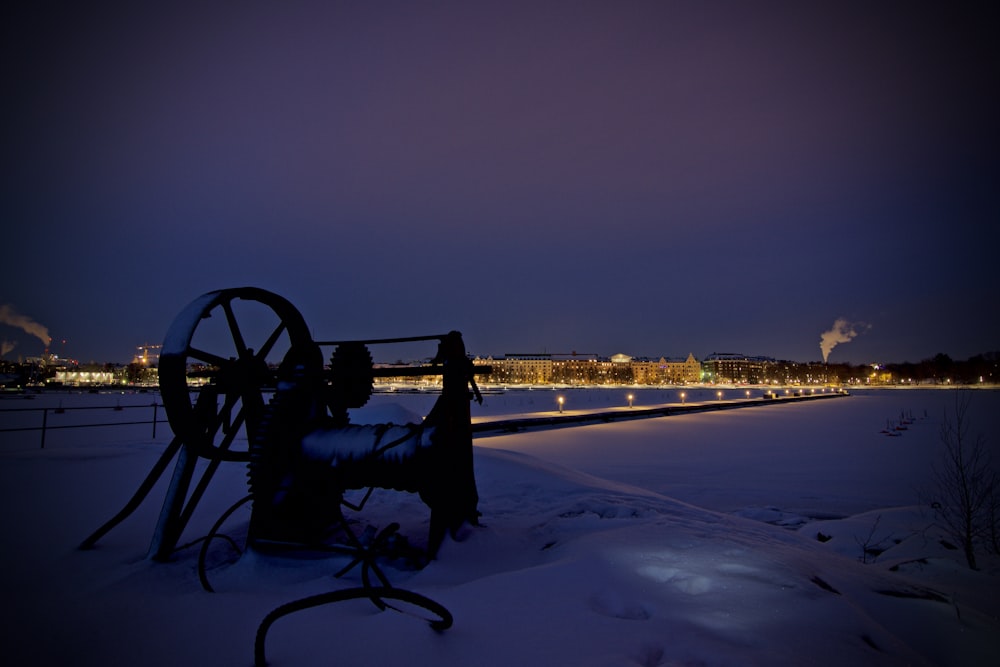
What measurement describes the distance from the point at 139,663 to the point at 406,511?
437 centimetres

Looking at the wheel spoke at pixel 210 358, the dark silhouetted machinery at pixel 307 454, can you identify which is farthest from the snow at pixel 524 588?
the wheel spoke at pixel 210 358

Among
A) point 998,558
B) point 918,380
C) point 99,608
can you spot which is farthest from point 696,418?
point 918,380

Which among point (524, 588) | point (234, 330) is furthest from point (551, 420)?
point (524, 588)

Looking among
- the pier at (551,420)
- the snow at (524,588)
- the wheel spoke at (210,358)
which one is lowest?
the pier at (551,420)

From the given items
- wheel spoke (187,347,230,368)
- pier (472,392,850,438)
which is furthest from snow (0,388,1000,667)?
pier (472,392,850,438)

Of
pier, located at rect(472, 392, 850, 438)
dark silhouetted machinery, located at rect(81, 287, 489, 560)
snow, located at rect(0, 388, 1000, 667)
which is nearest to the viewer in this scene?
snow, located at rect(0, 388, 1000, 667)

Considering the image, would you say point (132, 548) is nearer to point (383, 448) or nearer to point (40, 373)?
point (383, 448)

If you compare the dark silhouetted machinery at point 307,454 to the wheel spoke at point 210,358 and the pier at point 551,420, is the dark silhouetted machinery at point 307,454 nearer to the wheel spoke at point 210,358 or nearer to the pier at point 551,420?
the wheel spoke at point 210,358

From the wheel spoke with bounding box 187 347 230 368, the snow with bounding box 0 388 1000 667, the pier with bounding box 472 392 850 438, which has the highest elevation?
the wheel spoke with bounding box 187 347 230 368

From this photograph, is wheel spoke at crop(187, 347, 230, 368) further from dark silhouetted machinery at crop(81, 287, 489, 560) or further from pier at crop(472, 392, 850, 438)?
pier at crop(472, 392, 850, 438)

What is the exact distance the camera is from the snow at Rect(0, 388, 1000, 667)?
2.79 m

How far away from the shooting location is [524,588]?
11.7ft

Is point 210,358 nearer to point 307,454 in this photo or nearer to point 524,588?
point 307,454

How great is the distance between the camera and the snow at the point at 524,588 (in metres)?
2.79
